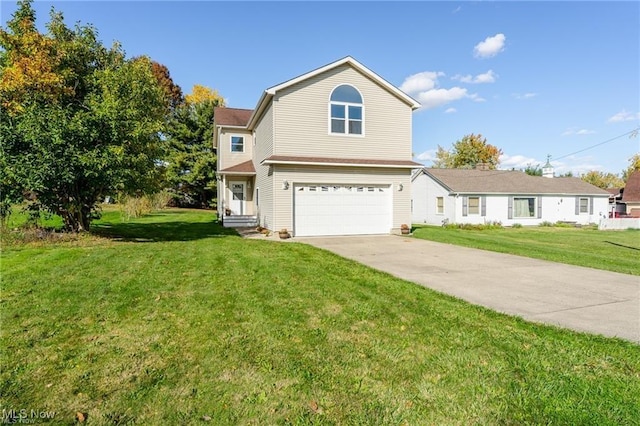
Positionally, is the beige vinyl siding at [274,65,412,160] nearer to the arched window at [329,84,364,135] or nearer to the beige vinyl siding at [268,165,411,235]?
the arched window at [329,84,364,135]

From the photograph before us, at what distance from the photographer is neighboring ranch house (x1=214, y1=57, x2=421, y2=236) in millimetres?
13680

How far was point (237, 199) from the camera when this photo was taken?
20.2 metres

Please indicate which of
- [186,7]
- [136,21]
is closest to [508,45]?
[186,7]

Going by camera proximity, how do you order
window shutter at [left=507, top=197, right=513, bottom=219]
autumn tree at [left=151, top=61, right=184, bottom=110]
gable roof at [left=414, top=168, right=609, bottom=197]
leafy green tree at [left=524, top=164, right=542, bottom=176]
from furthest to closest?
1. leafy green tree at [left=524, top=164, right=542, bottom=176]
2. autumn tree at [left=151, top=61, right=184, bottom=110]
3. window shutter at [left=507, top=197, right=513, bottom=219]
4. gable roof at [left=414, top=168, right=609, bottom=197]

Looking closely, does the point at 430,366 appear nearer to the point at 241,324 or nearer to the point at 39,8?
the point at 241,324

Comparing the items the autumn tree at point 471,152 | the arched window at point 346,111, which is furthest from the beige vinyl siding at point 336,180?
the autumn tree at point 471,152

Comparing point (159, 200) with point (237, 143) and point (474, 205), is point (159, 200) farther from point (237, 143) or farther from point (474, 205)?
point (474, 205)

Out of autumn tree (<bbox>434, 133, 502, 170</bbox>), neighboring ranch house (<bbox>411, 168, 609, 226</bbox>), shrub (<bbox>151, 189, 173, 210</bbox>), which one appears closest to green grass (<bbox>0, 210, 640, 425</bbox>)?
neighboring ranch house (<bbox>411, 168, 609, 226</bbox>)

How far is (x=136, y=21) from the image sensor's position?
12.5 m

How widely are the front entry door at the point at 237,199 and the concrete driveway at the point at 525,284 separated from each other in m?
10.5

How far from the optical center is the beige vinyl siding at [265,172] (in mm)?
14137

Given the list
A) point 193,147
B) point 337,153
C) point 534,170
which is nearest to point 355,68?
point 337,153

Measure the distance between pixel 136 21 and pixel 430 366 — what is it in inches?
583

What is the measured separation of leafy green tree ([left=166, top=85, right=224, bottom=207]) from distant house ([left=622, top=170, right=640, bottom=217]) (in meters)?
38.9
